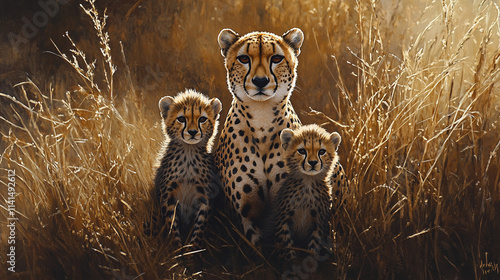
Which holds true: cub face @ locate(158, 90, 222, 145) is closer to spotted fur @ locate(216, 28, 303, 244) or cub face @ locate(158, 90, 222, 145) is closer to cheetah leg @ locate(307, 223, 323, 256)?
spotted fur @ locate(216, 28, 303, 244)

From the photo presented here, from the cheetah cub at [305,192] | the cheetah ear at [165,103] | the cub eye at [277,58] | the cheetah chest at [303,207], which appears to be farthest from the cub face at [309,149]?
the cheetah ear at [165,103]

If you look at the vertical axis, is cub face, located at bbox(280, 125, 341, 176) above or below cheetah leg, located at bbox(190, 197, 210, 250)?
above

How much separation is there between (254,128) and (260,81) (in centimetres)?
38

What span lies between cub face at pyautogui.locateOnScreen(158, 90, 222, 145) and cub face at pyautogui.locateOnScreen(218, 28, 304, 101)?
0.24 metres

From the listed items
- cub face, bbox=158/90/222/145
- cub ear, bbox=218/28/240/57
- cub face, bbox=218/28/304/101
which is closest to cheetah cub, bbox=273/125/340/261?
cub face, bbox=218/28/304/101

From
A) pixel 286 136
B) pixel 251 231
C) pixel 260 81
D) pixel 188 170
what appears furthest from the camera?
pixel 188 170

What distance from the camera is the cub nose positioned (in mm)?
3410

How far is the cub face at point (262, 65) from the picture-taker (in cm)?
345

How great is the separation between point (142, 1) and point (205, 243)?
3.34m

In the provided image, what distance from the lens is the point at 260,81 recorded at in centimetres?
341

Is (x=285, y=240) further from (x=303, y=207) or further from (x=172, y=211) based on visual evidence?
(x=172, y=211)
